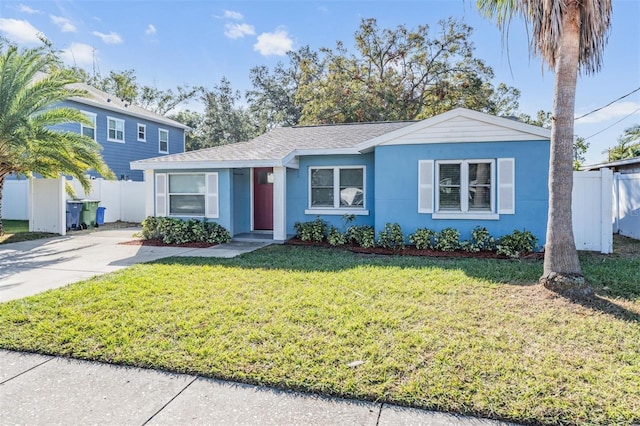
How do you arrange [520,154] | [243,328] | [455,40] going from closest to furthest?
[243,328], [520,154], [455,40]

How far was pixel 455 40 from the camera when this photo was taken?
23.9 m

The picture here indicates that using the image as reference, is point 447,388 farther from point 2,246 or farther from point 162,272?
point 2,246

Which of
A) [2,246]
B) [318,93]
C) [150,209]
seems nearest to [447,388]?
[150,209]

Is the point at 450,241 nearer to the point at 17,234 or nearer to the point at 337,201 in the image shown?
the point at 337,201

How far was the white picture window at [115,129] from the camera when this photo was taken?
1998cm

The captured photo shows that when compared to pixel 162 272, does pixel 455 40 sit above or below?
above

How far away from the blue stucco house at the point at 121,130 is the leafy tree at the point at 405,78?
9778 millimetres

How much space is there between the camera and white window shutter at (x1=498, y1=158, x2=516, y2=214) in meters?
9.44

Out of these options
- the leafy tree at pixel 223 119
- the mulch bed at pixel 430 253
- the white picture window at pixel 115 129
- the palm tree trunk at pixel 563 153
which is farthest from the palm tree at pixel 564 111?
the leafy tree at pixel 223 119

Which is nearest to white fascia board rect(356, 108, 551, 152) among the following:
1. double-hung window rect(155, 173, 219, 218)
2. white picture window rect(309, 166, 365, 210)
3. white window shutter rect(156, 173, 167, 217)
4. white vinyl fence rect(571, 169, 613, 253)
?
white picture window rect(309, 166, 365, 210)

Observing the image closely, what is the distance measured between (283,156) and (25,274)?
640 cm

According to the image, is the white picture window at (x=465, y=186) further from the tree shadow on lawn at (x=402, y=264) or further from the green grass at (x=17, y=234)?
the green grass at (x=17, y=234)


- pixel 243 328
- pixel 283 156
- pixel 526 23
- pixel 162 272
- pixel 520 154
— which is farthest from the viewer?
pixel 283 156

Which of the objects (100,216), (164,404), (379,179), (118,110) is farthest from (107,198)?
(164,404)
